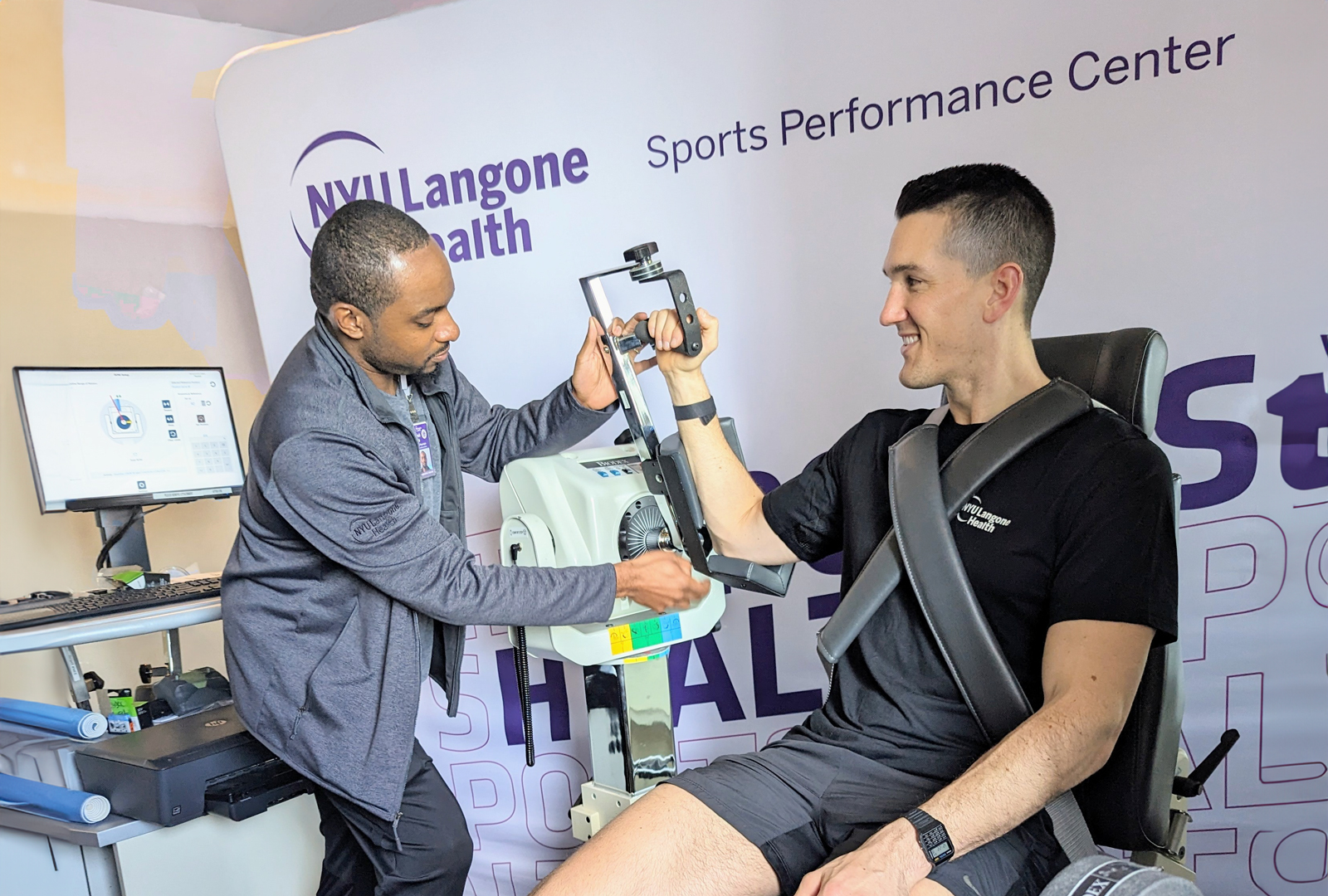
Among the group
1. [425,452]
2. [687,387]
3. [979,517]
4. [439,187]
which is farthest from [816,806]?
[439,187]

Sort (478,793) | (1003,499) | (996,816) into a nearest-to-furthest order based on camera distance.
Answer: (996,816) → (1003,499) → (478,793)

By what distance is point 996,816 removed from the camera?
123cm

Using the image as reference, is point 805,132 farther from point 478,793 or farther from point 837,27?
point 478,793

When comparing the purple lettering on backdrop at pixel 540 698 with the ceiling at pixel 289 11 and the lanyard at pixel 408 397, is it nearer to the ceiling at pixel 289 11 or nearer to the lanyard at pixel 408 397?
the lanyard at pixel 408 397

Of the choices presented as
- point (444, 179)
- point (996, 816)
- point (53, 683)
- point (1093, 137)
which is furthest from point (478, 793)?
point (1093, 137)

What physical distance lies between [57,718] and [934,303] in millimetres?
1967

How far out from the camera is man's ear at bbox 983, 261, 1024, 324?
150cm

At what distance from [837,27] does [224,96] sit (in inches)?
65.5

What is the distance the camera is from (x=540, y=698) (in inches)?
105

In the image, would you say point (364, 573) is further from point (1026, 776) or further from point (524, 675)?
point (1026, 776)

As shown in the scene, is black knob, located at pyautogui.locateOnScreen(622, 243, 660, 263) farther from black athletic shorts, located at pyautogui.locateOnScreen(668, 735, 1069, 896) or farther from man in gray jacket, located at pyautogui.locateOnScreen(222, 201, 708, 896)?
black athletic shorts, located at pyautogui.locateOnScreen(668, 735, 1069, 896)

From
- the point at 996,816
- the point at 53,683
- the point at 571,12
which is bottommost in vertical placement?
the point at 53,683

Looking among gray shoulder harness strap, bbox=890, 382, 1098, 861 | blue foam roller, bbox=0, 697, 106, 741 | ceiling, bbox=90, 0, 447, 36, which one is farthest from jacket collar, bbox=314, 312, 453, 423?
ceiling, bbox=90, 0, 447, 36

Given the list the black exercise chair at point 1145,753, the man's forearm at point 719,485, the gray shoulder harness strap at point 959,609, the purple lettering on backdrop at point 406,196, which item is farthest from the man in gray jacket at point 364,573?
the purple lettering on backdrop at point 406,196
